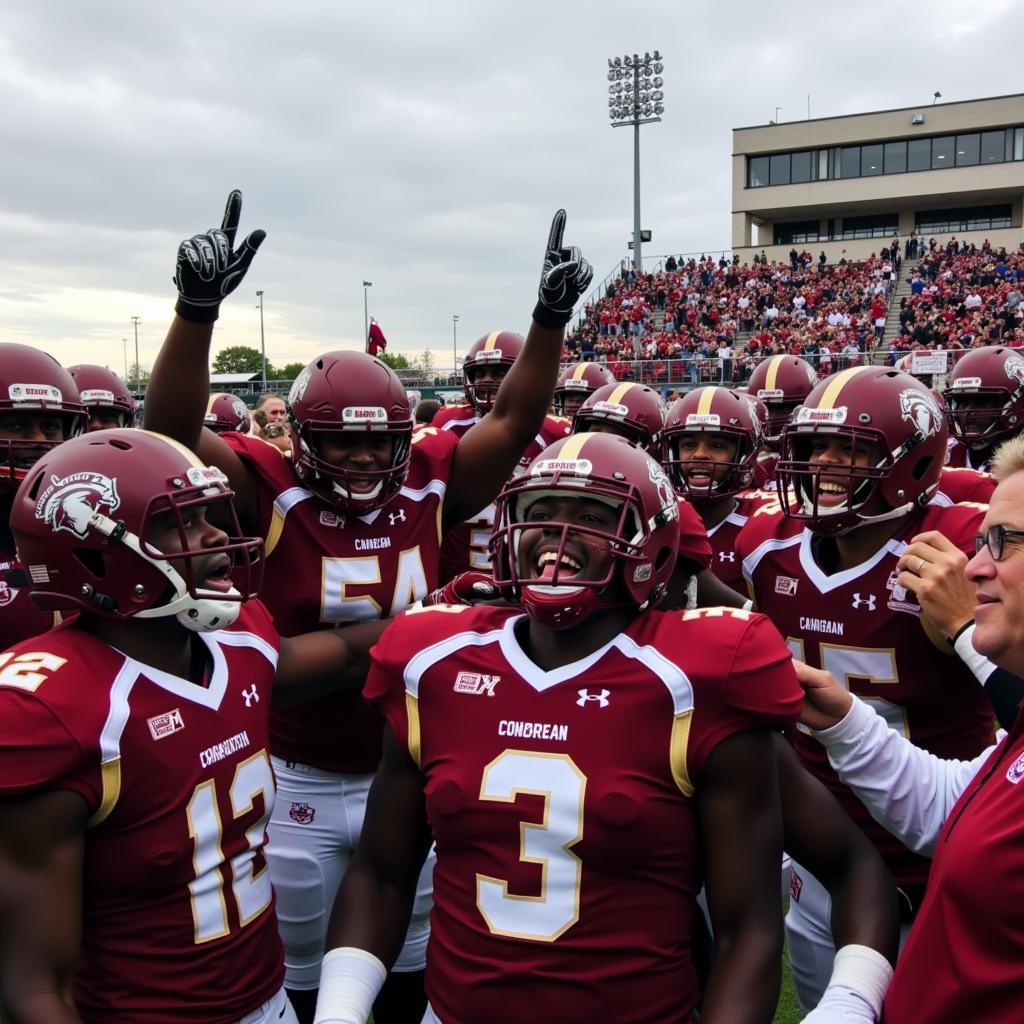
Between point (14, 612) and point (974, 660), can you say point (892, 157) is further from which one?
point (14, 612)

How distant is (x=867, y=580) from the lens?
2980 mm

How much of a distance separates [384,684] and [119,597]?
A: 62cm

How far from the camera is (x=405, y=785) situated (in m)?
2.14

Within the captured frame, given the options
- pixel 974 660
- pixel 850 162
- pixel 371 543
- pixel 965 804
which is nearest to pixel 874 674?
pixel 974 660

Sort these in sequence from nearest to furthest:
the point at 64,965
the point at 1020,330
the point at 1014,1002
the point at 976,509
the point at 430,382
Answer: the point at 1014,1002
the point at 64,965
the point at 976,509
the point at 1020,330
the point at 430,382

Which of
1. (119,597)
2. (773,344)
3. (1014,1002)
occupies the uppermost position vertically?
(773,344)

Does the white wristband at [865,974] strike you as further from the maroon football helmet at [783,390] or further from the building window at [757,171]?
the building window at [757,171]

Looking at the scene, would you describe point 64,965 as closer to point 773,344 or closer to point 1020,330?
point 1020,330

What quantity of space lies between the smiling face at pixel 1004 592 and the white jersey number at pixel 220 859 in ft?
5.33

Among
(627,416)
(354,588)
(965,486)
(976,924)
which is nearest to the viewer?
(976,924)

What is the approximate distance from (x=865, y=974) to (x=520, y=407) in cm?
222

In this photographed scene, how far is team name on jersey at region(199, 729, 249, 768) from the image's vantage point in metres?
2.13

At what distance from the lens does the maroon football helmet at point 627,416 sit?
514 cm

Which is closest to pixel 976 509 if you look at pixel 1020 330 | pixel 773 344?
pixel 1020 330
